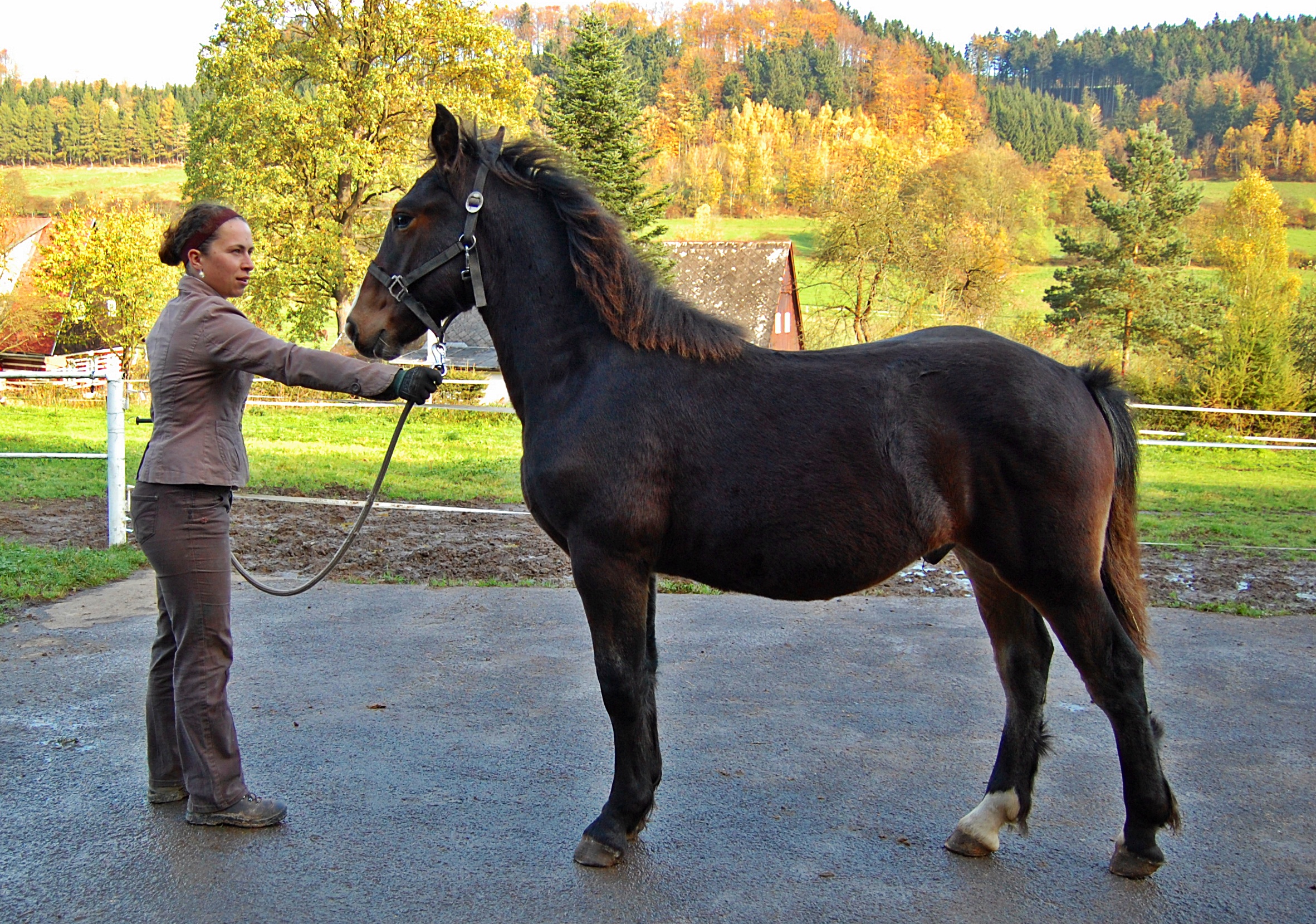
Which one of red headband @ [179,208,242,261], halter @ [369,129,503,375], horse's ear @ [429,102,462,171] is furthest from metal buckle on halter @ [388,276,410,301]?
red headband @ [179,208,242,261]

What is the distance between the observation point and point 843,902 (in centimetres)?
285

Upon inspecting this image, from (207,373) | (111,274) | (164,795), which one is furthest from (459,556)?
(111,274)

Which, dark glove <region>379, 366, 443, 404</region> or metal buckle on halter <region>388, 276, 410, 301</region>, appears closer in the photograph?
dark glove <region>379, 366, 443, 404</region>

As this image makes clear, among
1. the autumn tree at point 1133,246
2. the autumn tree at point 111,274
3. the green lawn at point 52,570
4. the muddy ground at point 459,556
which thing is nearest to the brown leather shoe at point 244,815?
the green lawn at point 52,570

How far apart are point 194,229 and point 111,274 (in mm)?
30925

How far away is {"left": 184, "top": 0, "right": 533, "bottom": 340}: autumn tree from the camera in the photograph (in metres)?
26.1

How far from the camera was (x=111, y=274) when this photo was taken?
2947 centimetres

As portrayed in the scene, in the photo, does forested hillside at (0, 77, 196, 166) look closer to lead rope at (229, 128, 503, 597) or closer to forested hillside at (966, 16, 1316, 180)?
forested hillside at (966, 16, 1316, 180)

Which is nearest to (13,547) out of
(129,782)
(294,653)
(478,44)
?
(294,653)

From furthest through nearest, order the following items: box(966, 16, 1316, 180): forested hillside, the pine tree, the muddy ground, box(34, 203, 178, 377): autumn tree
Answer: box(966, 16, 1316, 180): forested hillside → box(34, 203, 178, 377): autumn tree → the pine tree → the muddy ground

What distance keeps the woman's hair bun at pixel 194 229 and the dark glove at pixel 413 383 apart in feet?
2.62

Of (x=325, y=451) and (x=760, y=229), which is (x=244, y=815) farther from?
(x=760, y=229)

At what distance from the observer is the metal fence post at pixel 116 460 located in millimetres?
7707

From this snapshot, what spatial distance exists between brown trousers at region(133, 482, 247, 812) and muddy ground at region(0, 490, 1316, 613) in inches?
144
